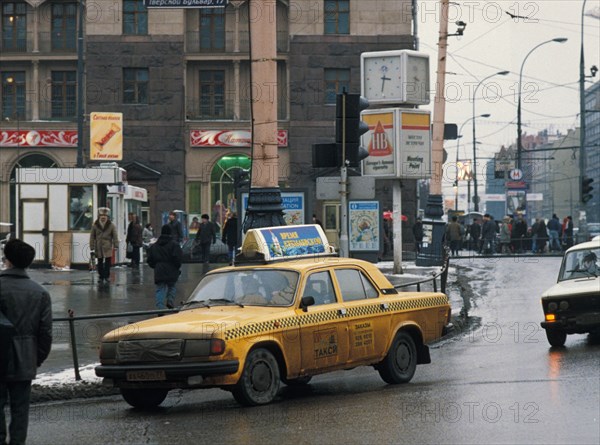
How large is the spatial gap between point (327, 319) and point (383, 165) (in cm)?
1985

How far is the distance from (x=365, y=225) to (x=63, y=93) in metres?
25.9

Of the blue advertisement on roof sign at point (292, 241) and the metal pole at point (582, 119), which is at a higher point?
the metal pole at point (582, 119)

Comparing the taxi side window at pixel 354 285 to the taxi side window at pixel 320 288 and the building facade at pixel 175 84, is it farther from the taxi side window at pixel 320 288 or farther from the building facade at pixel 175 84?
the building facade at pixel 175 84

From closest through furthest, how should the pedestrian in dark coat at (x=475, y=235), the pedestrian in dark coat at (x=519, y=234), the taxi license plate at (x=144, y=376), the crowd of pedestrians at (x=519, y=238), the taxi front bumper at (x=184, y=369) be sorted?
1. the taxi front bumper at (x=184, y=369)
2. the taxi license plate at (x=144, y=376)
3. the crowd of pedestrians at (x=519, y=238)
4. the pedestrian in dark coat at (x=519, y=234)
5. the pedestrian in dark coat at (x=475, y=235)

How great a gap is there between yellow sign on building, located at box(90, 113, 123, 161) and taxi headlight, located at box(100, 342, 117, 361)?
32941 mm

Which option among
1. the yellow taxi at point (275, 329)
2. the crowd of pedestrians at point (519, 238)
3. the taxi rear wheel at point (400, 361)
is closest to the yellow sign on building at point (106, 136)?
the crowd of pedestrians at point (519, 238)

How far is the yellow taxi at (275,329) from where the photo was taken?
11469mm

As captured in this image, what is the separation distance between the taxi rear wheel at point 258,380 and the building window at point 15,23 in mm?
48299

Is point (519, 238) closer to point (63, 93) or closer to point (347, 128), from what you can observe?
point (63, 93)

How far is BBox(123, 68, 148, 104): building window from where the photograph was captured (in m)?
56.7

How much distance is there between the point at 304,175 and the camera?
186 feet

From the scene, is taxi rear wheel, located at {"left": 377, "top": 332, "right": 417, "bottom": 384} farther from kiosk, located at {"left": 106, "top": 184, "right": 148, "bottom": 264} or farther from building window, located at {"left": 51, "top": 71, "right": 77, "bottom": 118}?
building window, located at {"left": 51, "top": 71, "right": 77, "bottom": 118}

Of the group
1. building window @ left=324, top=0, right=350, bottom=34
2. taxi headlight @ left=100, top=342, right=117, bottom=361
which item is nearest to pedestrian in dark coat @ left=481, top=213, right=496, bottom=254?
building window @ left=324, top=0, right=350, bottom=34

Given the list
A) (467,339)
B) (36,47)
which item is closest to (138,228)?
(467,339)
